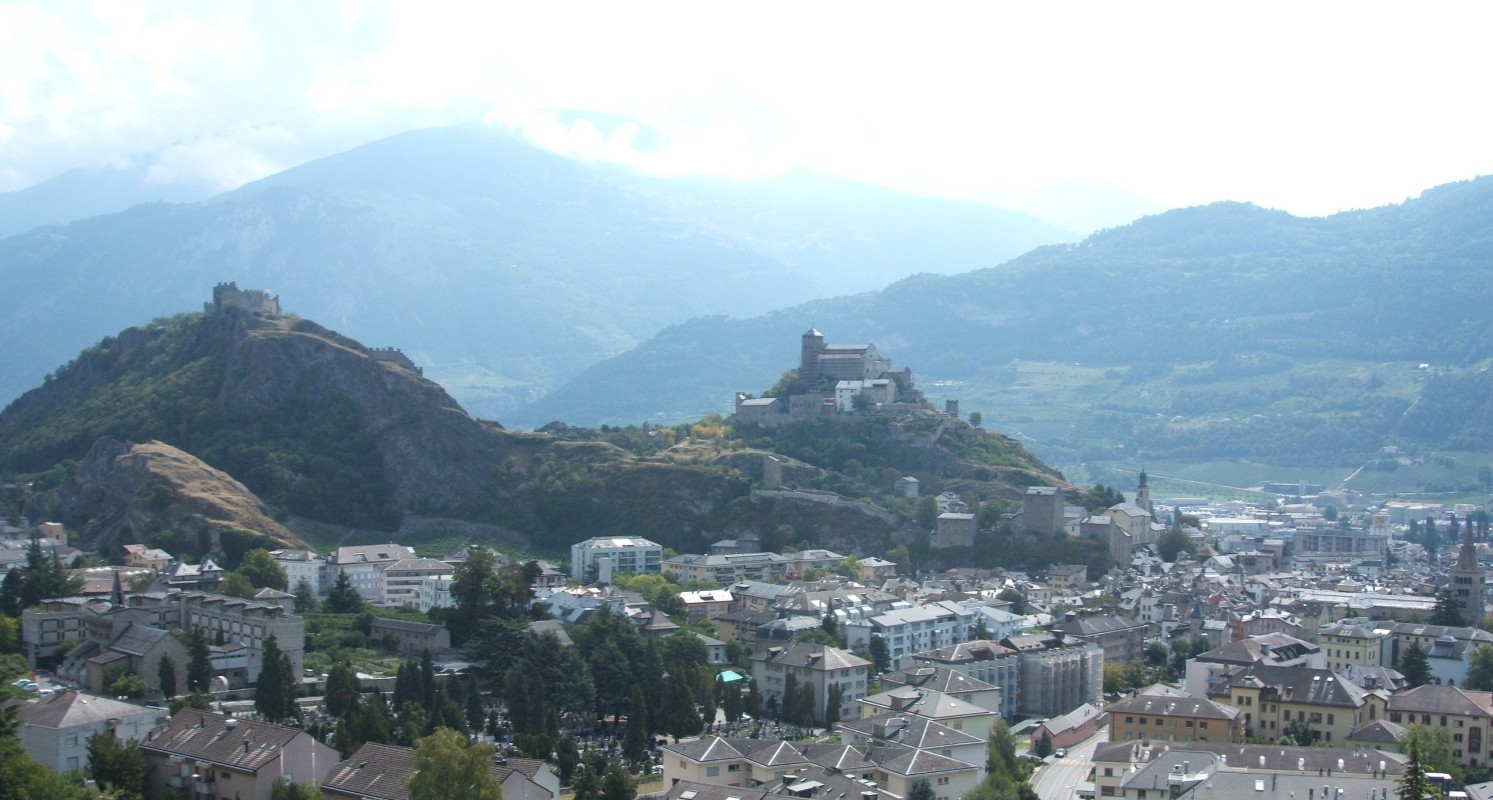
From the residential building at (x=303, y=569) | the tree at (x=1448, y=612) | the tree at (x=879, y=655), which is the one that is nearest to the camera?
the tree at (x=879, y=655)

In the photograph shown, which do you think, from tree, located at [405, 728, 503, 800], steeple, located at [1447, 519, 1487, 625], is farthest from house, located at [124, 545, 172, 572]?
steeple, located at [1447, 519, 1487, 625]

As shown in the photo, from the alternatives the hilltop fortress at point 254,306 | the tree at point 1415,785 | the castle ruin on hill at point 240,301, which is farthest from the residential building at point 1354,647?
the castle ruin on hill at point 240,301

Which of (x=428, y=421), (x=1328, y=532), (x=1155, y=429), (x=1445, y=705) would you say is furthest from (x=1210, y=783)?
(x=1155, y=429)

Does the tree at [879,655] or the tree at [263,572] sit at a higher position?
the tree at [263,572]

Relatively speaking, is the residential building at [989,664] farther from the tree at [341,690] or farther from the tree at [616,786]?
Answer: the tree at [341,690]

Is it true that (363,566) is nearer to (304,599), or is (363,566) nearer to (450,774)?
(304,599)

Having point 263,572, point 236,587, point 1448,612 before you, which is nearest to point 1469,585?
point 1448,612

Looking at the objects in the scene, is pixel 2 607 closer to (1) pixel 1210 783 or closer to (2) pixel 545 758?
(2) pixel 545 758
